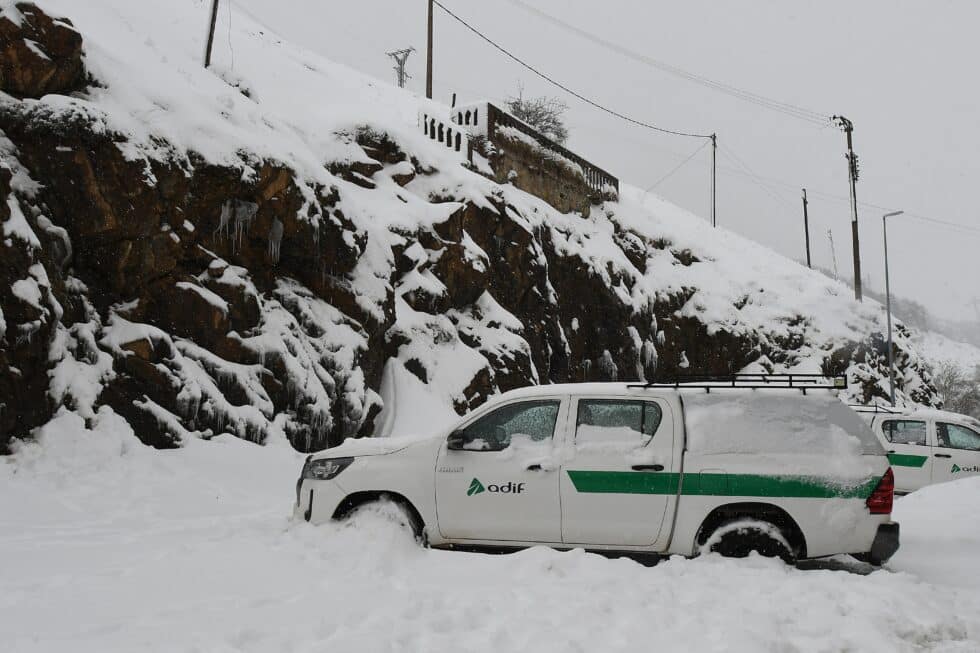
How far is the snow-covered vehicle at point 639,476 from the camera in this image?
5.74 meters

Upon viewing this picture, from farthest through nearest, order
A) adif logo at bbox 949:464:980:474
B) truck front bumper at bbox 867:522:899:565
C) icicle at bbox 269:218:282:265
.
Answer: icicle at bbox 269:218:282:265, adif logo at bbox 949:464:980:474, truck front bumper at bbox 867:522:899:565

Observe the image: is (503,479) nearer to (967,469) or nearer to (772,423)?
(772,423)

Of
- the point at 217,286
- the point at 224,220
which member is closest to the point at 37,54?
the point at 224,220

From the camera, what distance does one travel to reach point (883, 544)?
18.5 feet

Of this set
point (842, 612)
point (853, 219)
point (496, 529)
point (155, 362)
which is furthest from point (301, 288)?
point (853, 219)

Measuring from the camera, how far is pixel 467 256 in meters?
19.1

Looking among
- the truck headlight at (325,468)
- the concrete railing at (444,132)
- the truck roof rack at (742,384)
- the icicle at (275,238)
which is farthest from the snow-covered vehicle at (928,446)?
the concrete railing at (444,132)

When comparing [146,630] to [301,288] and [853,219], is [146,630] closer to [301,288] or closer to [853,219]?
[301,288]

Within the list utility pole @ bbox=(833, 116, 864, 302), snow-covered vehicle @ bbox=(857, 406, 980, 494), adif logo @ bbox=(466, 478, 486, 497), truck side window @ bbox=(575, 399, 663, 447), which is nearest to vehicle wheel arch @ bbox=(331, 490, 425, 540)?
adif logo @ bbox=(466, 478, 486, 497)

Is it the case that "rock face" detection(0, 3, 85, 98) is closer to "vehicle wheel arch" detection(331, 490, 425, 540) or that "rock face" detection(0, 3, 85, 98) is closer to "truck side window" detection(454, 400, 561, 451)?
"vehicle wheel arch" detection(331, 490, 425, 540)

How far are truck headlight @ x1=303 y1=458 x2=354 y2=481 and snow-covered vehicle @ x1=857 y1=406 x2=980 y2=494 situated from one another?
1009 cm

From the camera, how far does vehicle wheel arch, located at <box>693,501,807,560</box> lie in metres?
5.79

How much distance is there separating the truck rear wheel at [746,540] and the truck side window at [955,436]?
29.2 ft

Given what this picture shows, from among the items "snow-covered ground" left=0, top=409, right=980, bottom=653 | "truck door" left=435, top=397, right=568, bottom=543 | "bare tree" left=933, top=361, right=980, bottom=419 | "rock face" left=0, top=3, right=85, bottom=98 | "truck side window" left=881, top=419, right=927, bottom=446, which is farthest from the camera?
"bare tree" left=933, top=361, right=980, bottom=419
